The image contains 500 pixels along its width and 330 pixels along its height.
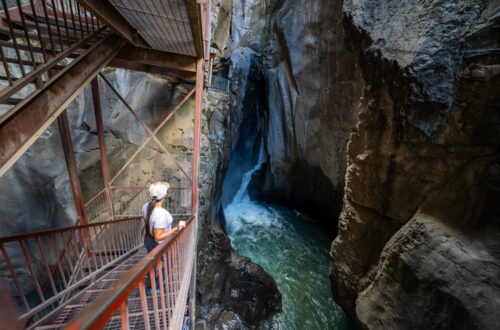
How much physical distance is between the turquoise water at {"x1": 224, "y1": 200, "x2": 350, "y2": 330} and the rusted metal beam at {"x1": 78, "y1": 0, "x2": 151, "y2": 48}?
7.84m

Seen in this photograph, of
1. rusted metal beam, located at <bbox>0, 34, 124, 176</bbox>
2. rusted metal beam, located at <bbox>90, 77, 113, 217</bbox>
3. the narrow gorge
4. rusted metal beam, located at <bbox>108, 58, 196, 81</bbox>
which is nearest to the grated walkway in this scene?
rusted metal beam, located at <bbox>0, 34, 124, 176</bbox>

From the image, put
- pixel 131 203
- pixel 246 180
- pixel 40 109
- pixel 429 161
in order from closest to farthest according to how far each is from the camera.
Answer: pixel 40 109 → pixel 429 161 → pixel 131 203 → pixel 246 180

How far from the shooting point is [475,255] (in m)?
3.10

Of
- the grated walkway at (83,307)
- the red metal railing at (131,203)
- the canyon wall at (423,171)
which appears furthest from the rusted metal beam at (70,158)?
the canyon wall at (423,171)

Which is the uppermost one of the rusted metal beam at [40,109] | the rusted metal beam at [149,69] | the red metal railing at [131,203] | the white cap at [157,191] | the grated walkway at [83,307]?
the rusted metal beam at [149,69]

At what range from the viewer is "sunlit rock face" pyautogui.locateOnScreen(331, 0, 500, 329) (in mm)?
3066

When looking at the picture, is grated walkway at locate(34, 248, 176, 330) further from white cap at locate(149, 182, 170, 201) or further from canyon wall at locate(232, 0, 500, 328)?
canyon wall at locate(232, 0, 500, 328)

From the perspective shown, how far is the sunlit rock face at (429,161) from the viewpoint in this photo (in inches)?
121

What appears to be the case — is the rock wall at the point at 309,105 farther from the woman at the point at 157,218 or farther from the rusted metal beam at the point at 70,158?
the rusted metal beam at the point at 70,158

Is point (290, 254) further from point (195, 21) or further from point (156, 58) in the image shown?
point (195, 21)

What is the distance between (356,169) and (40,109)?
5.38 meters

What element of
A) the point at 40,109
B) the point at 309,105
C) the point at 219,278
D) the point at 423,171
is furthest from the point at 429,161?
the point at 309,105

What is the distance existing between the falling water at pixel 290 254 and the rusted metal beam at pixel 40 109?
717 centimetres

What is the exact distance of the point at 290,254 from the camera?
32.8 ft
